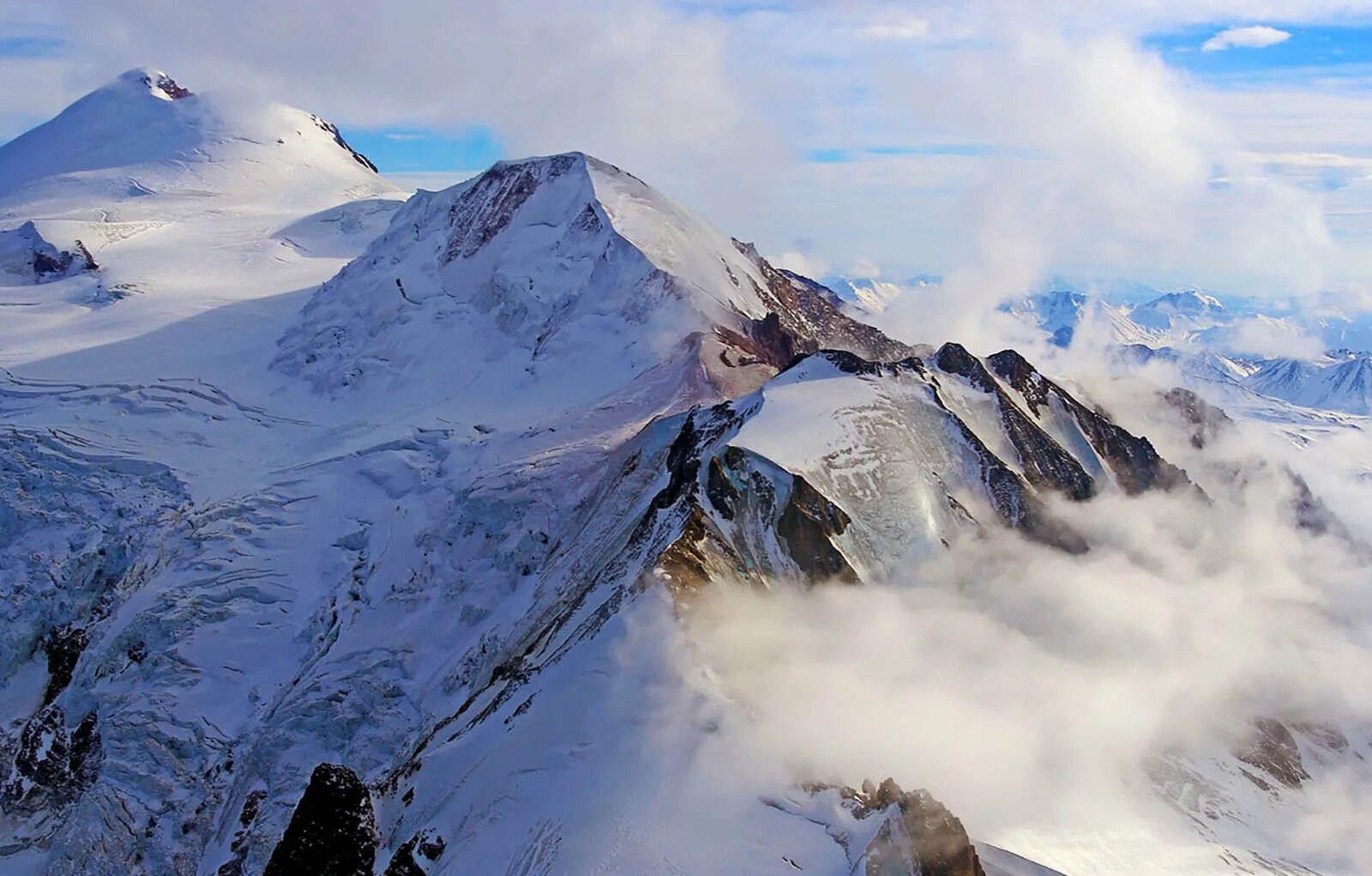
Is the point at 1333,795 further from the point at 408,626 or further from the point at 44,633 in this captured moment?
the point at 44,633

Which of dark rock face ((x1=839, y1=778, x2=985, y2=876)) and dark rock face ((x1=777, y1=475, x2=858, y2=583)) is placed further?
dark rock face ((x1=777, y1=475, x2=858, y2=583))

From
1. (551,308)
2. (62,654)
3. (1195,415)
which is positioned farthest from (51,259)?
(1195,415)

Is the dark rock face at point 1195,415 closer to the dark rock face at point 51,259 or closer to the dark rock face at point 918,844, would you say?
the dark rock face at point 918,844

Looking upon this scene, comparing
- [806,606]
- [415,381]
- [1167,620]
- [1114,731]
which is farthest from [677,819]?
[415,381]

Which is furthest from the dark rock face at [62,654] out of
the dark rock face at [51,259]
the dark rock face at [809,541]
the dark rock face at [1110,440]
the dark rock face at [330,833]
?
the dark rock face at [1110,440]

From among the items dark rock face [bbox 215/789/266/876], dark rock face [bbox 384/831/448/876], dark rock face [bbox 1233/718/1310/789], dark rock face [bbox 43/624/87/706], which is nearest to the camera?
dark rock face [bbox 384/831/448/876]

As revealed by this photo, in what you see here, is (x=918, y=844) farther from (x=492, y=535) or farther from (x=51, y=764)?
(x=51, y=764)

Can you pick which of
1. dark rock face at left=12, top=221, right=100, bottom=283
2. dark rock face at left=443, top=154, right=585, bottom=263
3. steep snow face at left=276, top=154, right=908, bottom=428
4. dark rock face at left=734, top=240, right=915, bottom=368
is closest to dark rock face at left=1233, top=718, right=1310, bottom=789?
steep snow face at left=276, top=154, right=908, bottom=428

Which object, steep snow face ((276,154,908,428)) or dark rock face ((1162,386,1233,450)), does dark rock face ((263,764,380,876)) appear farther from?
dark rock face ((1162,386,1233,450))
